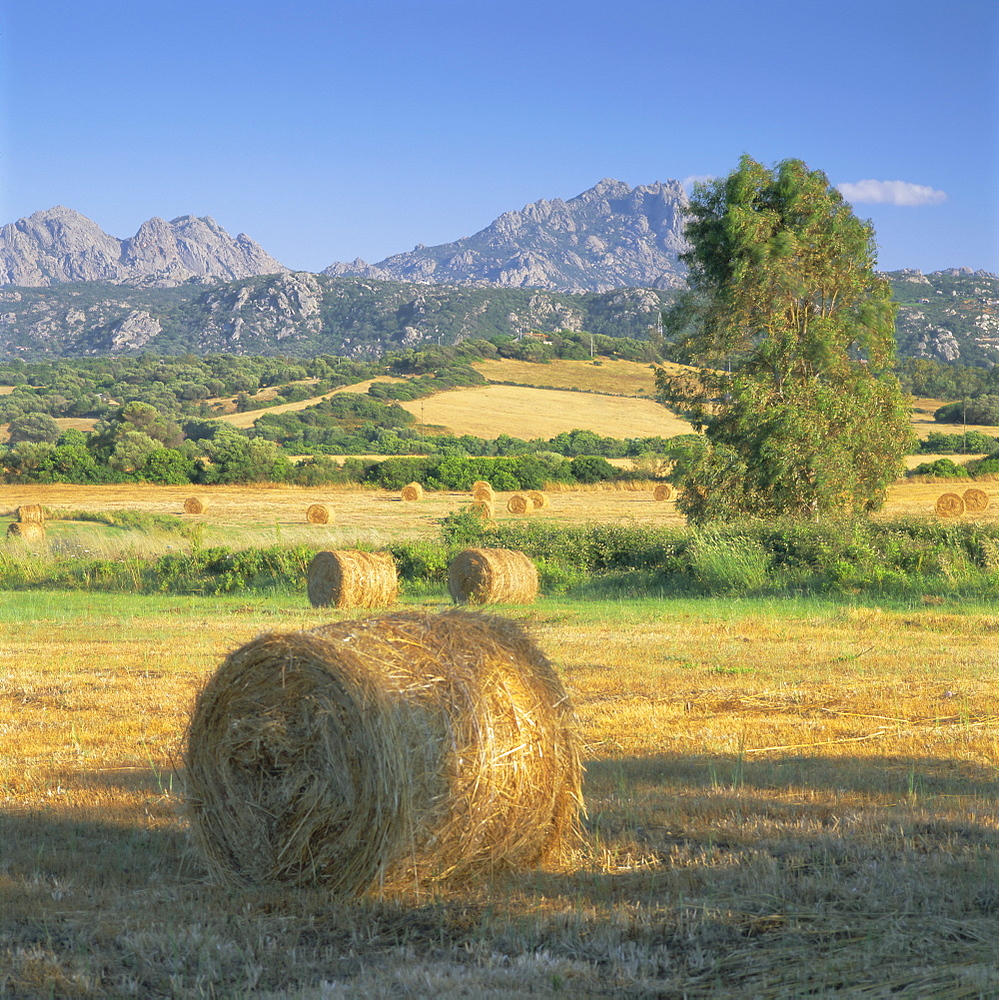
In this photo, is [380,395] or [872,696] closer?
[872,696]

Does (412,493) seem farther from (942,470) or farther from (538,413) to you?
(538,413)

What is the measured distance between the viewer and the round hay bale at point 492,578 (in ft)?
61.6

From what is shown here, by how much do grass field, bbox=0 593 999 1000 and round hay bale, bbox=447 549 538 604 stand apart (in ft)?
26.5

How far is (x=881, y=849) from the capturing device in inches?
214

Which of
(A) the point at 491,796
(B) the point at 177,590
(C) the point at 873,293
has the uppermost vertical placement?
(C) the point at 873,293

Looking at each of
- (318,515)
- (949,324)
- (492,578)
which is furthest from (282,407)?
(949,324)

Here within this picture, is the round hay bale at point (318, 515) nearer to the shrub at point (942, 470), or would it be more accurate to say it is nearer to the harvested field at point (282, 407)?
the shrub at point (942, 470)

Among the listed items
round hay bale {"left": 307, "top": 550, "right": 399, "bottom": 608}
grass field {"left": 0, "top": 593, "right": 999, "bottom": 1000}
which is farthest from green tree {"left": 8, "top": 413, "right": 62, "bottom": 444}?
grass field {"left": 0, "top": 593, "right": 999, "bottom": 1000}

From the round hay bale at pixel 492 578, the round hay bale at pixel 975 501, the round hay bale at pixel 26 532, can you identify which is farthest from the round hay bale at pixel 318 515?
the round hay bale at pixel 975 501

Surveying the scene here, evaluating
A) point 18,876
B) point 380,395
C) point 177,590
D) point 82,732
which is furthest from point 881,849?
point 380,395

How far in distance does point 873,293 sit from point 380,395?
76194 mm

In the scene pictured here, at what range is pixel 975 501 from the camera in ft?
127

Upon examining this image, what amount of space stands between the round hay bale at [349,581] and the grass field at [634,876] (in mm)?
7864

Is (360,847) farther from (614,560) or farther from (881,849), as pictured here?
(614,560)
